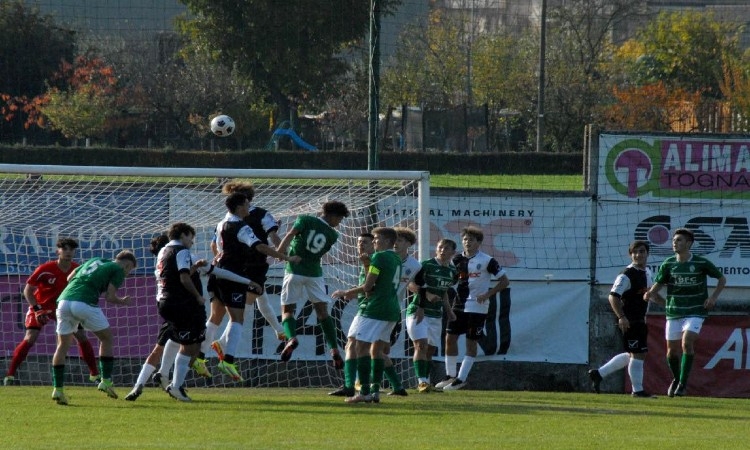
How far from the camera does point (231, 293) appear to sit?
11.1 metres

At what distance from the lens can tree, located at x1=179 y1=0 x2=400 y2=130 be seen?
727 inches

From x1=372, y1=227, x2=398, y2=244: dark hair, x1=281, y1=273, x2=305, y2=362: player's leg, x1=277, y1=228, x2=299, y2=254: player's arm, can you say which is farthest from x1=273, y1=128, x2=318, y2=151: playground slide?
x1=372, y1=227, x2=398, y2=244: dark hair

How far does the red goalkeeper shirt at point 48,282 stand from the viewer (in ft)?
41.6

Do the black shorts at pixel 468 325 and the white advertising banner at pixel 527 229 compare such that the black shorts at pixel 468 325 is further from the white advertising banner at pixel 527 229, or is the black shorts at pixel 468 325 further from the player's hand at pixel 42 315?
the player's hand at pixel 42 315

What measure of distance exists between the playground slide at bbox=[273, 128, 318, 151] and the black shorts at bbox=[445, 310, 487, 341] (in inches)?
333

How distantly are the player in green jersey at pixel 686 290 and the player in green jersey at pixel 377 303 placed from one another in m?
3.81

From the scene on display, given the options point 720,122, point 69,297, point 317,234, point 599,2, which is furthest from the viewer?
point 599,2

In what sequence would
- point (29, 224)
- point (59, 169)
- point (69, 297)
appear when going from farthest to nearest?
1. point (29, 224)
2. point (59, 169)
3. point (69, 297)

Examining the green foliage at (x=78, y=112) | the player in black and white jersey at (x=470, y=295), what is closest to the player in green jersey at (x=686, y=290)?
the player in black and white jersey at (x=470, y=295)

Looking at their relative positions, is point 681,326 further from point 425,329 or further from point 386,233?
point 386,233

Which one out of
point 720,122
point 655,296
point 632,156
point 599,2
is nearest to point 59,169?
point 655,296

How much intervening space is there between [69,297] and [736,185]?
382 inches

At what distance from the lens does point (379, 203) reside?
49.7 feet

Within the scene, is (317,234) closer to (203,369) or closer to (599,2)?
(203,369)
